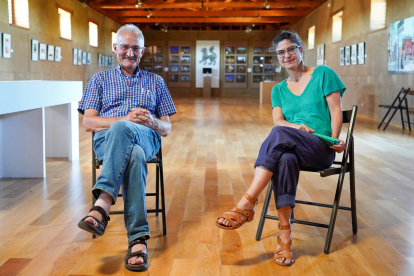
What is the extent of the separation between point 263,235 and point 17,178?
104 inches

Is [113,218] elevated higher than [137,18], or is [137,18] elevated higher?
[137,18]

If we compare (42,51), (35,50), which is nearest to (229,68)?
(42,51)

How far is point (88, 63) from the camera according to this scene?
15.8 meters

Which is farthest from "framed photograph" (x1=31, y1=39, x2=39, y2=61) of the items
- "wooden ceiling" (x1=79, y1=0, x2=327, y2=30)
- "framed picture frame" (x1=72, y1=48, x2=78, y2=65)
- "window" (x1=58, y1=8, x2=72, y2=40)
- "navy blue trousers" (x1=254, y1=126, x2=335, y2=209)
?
"navy blue trousers" (x1=254, y1=126, x2=335, y2=209)

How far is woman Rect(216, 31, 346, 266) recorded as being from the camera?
7.52ft

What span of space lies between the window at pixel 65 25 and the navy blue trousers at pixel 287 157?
12359mm

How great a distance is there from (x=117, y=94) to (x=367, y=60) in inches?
379

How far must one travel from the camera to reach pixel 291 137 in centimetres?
235

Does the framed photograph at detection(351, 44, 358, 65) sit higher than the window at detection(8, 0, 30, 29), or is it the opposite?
the window at detection(8, 0, 30, 29)

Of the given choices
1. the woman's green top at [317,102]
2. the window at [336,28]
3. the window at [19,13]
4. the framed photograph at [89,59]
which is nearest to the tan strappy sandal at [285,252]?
the woman's green top at [317,102]

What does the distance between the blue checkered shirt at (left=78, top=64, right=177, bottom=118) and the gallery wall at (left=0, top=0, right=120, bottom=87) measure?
761 centimetres

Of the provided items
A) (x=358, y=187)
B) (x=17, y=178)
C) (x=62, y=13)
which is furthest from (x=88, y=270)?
(x=62, y=13)

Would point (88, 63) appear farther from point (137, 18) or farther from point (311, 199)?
point (311, 199)

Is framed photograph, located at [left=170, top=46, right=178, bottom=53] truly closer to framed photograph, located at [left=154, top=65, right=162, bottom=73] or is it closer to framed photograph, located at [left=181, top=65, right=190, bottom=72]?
framed photograph, located at [left=181, top=65, right=190, bottom=72]
